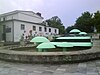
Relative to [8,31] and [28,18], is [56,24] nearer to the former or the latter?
[28,18]

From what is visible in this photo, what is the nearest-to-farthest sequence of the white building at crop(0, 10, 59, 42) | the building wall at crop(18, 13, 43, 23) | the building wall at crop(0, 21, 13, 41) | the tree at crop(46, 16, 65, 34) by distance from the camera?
1. the white building at crop(0, 10, 59, 42)
2. the building wall at crop(0, 21, 13, 41)
3. the building wall at crop(18, 13, 43, 23)
4. the tree at crop(46, 16, 65, 34)

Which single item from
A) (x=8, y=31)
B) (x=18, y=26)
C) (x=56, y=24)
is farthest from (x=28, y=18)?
(x=56, y=24)

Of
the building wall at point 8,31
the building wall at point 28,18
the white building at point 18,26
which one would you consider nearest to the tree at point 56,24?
the building wall at point 28,18

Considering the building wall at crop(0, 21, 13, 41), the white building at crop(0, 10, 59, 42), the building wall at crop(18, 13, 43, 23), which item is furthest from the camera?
the building wall at crop(18, 13, 43, 23)

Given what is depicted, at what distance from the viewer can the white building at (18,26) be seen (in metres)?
27.8

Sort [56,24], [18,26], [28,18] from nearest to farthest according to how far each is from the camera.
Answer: [18,26]
[28,18]
[56,24]

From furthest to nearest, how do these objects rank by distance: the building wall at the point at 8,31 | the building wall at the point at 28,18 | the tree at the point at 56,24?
the tree at the point at 56,24 < the building wall at the point at 28,18 < the building wall at the point at 8,31

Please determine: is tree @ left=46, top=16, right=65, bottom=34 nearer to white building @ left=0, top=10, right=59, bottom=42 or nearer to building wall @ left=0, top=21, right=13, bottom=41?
white building @ left=0, top=10, right=59, bottom=42

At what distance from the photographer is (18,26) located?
92.4ft

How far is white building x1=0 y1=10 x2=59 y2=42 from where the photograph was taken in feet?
91.1

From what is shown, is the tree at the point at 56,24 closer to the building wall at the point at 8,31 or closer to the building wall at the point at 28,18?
the building wall at the point at 28,18

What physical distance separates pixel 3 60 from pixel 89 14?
43425 mm

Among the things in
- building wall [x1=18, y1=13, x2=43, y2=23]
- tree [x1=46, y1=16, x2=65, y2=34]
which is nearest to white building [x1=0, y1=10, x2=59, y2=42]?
building wall [x1=18, y1=13, x2=43, y2=23]

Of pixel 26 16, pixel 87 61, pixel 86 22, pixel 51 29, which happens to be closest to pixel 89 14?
pixel 86 22
